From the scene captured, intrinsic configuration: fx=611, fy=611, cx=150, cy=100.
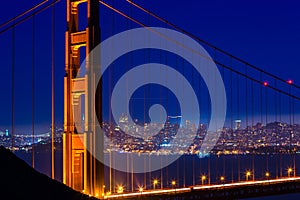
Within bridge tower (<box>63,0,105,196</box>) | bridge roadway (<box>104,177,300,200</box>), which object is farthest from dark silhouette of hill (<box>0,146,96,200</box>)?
bridge roadway (<box>104,177,300,200</box>)

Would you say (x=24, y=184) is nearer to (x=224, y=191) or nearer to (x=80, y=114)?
(x=80, y=114)

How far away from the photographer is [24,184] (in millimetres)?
13734

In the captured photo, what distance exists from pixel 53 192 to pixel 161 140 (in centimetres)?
2462

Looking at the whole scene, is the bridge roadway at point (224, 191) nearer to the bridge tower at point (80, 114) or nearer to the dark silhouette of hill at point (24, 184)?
the bridge tower at point (80, 114)

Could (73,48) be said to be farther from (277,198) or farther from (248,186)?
(277,198)

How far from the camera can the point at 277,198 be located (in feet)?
175

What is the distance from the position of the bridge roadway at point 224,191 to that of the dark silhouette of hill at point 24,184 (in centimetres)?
512

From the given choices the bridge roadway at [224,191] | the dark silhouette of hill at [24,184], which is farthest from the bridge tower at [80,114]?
the dark silhouette of hill at [24,184]

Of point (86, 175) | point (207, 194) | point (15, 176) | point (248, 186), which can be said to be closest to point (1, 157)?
point (15, 176)

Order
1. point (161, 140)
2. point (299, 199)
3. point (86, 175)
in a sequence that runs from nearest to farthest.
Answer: point (86, 175) → point (161, 140) → point (299, 199)

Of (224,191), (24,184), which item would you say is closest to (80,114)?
(24,184)

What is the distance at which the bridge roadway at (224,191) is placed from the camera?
69.9ft

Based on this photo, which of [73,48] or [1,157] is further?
[73,48]

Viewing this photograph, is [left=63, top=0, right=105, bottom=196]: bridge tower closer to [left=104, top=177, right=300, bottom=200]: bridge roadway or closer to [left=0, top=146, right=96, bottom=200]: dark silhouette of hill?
[left=104, top=177, right=300, bottom=200]: bridge roadway
